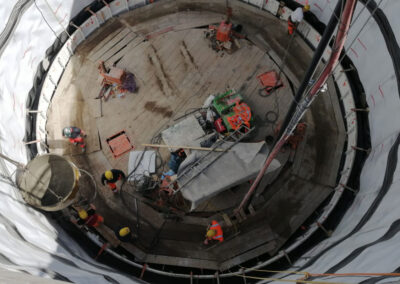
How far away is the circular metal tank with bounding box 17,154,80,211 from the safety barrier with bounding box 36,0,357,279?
309cm

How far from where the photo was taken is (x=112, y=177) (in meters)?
12.9

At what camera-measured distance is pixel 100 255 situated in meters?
12.4

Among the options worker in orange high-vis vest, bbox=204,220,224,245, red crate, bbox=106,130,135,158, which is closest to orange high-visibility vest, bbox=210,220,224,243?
worker in orange high-vis vest, bbox=204,220,224,245

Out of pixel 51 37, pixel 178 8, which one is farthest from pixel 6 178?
pixel 178 8

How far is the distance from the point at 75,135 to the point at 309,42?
12.7m

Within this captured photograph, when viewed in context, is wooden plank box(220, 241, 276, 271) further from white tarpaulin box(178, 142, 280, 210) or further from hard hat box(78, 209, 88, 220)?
hard hat box(78, 209, 88, 220)

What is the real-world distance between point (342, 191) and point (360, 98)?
14.0 feet

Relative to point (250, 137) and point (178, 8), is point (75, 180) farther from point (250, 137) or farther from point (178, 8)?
point (178, 8)

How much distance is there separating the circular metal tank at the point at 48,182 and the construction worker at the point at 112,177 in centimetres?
200

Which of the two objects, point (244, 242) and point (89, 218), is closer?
point (89, 218)

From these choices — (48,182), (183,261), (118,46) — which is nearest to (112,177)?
(48,182)

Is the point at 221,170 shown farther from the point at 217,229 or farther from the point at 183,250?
the point at 183,250

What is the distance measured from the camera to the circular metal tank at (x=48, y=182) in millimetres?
10594

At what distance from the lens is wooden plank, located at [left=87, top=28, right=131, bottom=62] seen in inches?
631
